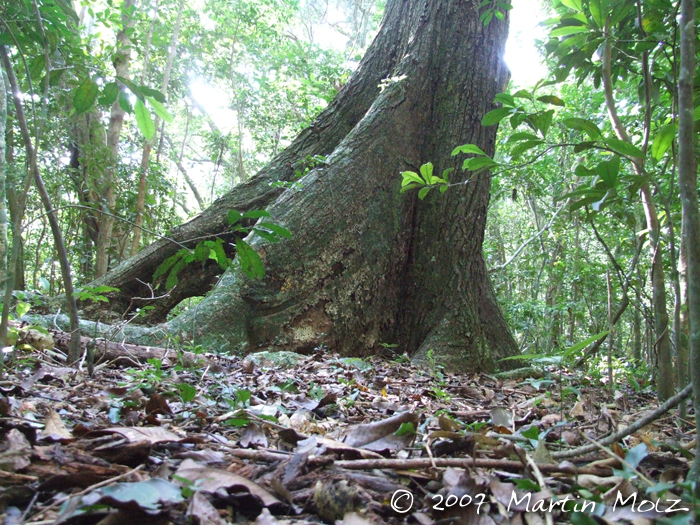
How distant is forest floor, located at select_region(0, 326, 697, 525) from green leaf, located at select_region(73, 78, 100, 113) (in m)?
0.83

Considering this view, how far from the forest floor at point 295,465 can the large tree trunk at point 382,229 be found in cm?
144

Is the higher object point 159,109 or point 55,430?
point 159,109

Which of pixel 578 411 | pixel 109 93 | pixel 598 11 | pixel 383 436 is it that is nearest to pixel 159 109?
pixel 109 93

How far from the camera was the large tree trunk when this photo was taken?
9.93ft

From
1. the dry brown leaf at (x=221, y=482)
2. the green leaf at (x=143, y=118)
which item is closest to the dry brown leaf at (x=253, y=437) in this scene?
the dry brown leaf at (x=221, y=482)

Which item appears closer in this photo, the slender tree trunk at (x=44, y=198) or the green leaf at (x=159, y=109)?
the green leaf at (x=159, y=109)

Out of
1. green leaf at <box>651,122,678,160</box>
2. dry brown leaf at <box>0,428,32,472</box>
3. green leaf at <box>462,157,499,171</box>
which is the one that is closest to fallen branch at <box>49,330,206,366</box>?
dry brown leaf at <box>0,428,32,472</box>

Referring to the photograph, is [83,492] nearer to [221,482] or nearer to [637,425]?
[221,482]

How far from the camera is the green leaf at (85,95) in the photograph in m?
1.30

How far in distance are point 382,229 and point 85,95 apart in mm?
2378

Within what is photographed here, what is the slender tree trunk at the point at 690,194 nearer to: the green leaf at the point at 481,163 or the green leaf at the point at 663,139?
the green leaf at the point at 663,139

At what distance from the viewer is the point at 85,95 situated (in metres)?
1.30

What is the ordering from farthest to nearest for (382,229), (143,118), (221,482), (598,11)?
(382,229) → (598,11) → (143,118) → (221,482)

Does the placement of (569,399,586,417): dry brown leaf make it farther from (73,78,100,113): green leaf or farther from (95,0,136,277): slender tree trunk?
(95,0,136,277): slender tree trunk
